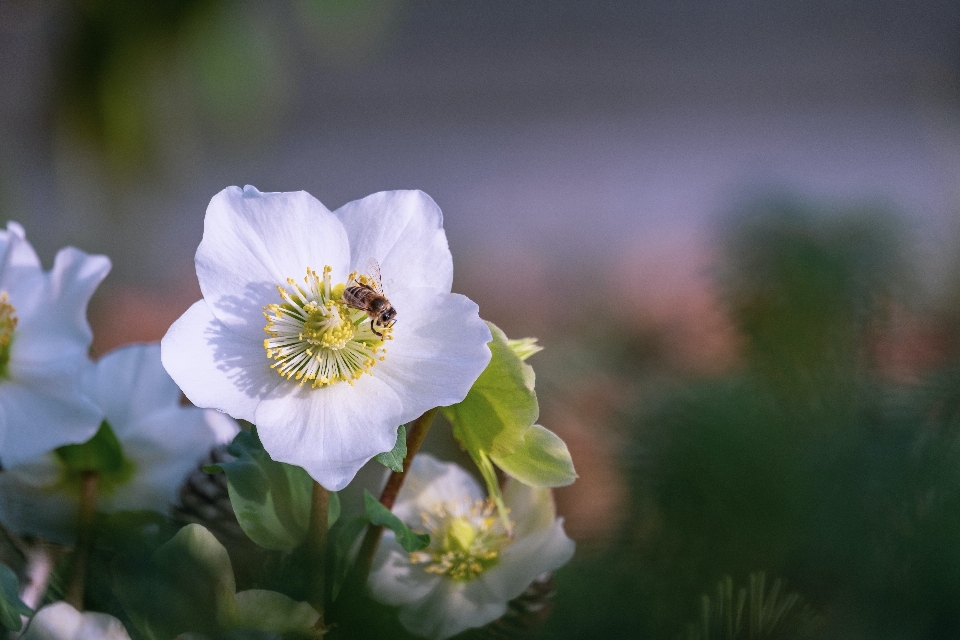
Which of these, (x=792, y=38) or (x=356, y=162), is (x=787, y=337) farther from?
(x=792, y=38)

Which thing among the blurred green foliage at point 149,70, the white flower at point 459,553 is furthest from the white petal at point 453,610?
the blurred green foliage at point 149,70

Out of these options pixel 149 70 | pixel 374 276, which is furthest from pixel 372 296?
pixel 149 70

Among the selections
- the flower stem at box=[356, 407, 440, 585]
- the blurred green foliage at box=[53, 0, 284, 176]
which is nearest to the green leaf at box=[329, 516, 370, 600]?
the flower stem at box=[356, 407, 440, 585]

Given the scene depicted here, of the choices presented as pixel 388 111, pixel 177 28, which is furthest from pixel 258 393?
pixel 388 111

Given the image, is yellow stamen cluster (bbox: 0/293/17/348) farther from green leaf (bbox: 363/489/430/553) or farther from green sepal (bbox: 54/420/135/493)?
green leaf (bbox: 363/489/430/553)

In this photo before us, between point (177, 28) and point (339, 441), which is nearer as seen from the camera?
point (339, 441)

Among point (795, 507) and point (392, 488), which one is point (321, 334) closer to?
point (392, 488)
